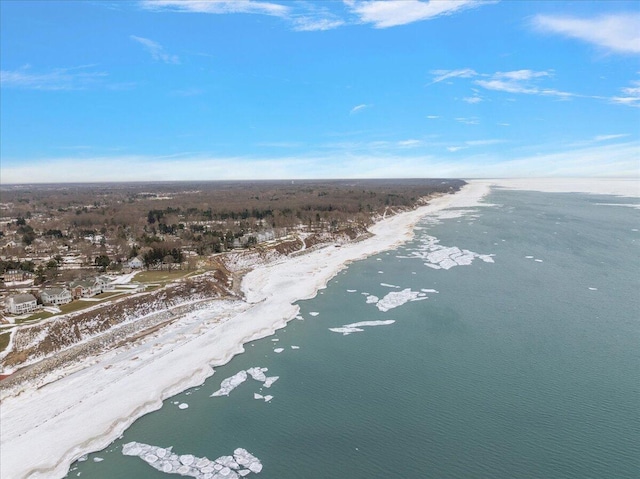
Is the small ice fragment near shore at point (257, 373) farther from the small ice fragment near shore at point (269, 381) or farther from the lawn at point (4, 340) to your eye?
the lawn at point (4, 340)

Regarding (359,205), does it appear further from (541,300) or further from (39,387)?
(39,387)

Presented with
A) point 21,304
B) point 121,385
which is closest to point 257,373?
point 121,385

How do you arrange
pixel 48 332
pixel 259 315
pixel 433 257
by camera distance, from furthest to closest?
pixel 433 257 → pixel 259 315 → pixel 48 332

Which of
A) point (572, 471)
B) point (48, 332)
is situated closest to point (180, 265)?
point (48, 332)

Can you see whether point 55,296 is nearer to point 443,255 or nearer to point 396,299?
point 396,299

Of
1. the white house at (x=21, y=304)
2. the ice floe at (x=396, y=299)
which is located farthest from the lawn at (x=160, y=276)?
the ice floe at (x=396, y=299)

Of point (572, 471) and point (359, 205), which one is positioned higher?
point (359, 205)

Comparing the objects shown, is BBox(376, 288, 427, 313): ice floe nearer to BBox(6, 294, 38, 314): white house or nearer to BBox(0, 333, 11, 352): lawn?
BBox(0, 333, 11, 352): lawn
